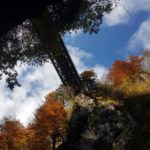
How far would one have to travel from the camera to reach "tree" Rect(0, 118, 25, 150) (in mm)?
58125

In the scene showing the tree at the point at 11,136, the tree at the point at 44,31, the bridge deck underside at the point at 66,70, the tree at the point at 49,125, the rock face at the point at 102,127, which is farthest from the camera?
the tree at the point at 11,136

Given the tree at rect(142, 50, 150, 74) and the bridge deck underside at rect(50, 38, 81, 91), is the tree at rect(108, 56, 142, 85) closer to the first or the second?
the tree at rect(142, 50, 150, 74)

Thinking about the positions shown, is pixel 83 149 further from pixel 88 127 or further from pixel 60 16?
pixel 60 16

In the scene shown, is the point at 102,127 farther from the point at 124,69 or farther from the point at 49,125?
the point at 124,69

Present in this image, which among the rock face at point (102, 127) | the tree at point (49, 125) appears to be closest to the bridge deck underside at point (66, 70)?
the rock face at point (102, 127)

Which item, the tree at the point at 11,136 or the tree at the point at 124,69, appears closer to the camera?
the tree at the point at 11,136

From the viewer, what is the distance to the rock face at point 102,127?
3525 centimetres

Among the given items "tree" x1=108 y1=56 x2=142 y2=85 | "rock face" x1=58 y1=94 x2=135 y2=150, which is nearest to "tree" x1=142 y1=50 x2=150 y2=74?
"tree" x1=108 y1=56 x2=142 y2=85

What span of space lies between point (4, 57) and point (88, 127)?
86.4ft

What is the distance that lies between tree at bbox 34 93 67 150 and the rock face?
17.2m

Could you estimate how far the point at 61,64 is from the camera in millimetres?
25094

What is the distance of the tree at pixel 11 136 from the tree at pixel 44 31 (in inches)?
1844

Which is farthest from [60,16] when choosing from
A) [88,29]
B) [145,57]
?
[145,57]

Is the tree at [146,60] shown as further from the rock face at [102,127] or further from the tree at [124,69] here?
the rock face at [102,127]
